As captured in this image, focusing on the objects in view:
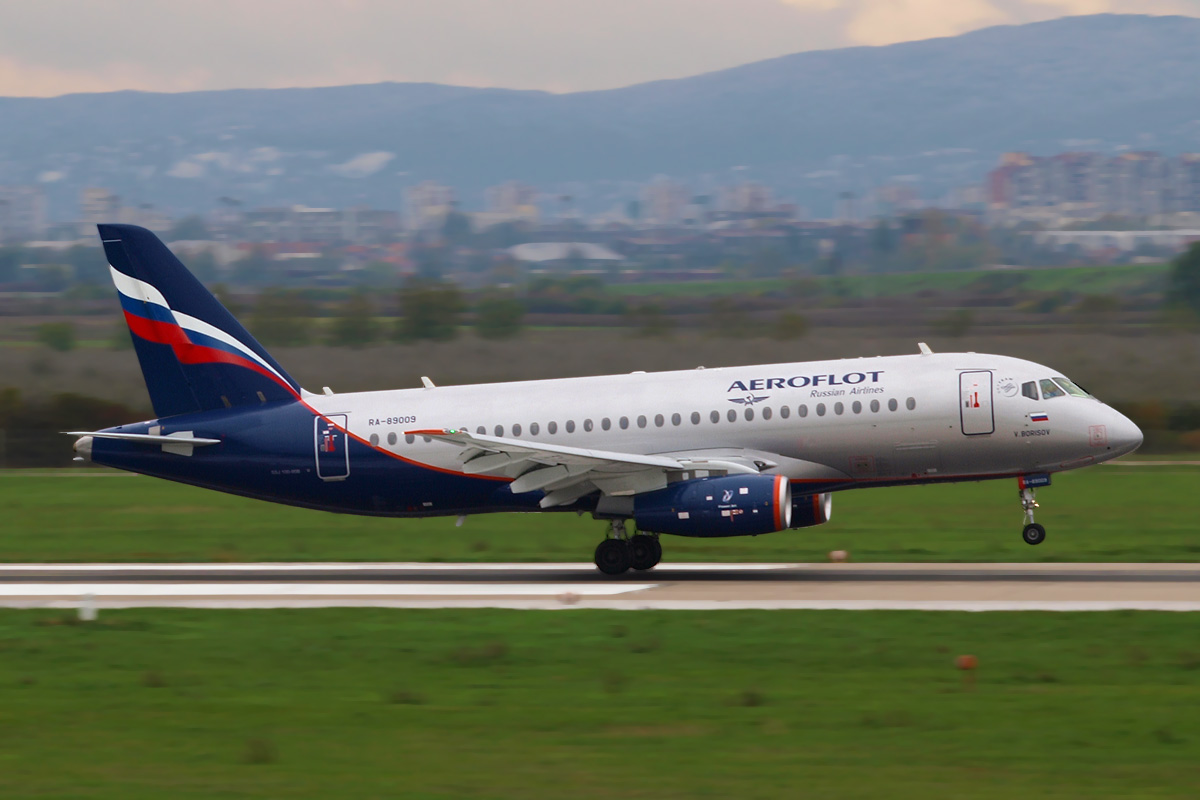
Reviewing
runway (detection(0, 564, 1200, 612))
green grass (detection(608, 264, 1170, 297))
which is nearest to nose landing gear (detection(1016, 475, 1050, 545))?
runway (detection(0, 564, 1200, 612))

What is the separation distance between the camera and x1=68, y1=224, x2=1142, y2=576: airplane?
26.6 metres

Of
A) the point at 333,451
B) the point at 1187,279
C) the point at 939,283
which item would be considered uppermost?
the point at 939,283

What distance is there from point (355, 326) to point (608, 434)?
42.1 metres

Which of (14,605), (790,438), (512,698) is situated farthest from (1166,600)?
(14,605)

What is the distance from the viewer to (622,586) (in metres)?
26.0

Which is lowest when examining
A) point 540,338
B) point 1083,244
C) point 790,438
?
point 790,438

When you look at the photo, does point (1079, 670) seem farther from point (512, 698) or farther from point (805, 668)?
point (512, 698)

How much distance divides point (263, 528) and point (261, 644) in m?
19.7

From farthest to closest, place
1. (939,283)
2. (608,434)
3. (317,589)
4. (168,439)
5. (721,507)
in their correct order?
1. (939,283)
2. (168,439)
3. (608,434)
4. (317,589)
5. (721,507)

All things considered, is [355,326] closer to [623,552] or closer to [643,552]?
[643,552]

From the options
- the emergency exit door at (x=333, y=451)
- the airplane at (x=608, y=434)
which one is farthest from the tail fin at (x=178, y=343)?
the emergency exit door at (x=333, y=451)

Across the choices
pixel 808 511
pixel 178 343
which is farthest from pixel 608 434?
pixel 178 343

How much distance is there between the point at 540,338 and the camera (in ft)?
216

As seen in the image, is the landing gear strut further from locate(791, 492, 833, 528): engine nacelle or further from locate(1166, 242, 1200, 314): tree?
locate(1166, 242, 1200, 314): tree
